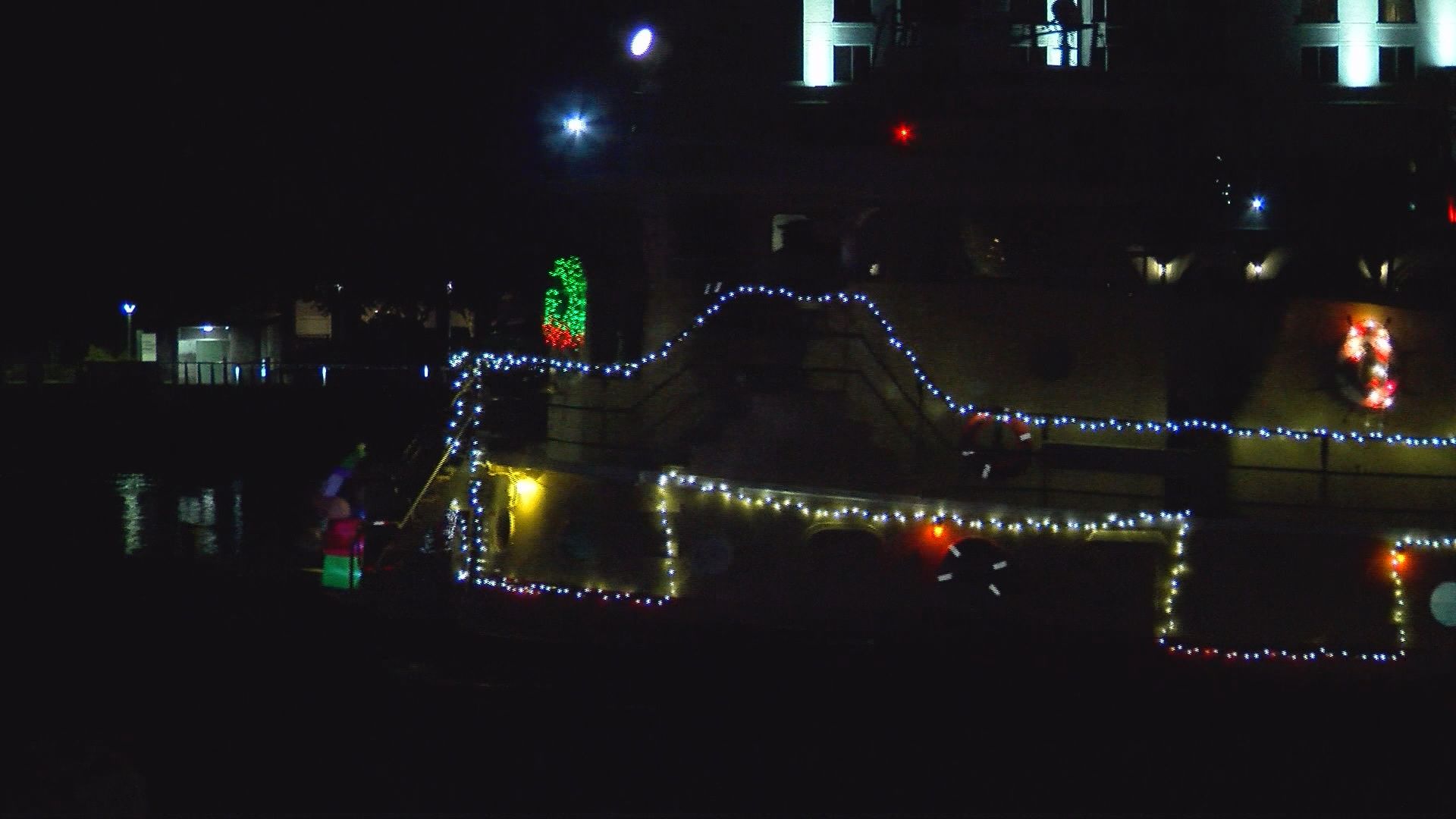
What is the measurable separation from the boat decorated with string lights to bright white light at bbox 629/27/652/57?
245cm

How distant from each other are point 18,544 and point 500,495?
13.0 meters

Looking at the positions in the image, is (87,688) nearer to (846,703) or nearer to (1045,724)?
(846,703)

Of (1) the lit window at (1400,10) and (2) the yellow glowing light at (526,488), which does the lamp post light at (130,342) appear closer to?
(2) the yellow glowing light at (526,488)

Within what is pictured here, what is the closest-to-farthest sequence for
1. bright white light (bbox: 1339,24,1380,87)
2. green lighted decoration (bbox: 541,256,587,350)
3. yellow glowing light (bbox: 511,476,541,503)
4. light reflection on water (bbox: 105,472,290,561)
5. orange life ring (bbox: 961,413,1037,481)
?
1. orange life ring (bbox: 961,413,1037,481)
2. yellow glowing light (bbox: 511,476,541,503)
3. bright white light (bbox: 1339,24,1380,87)
4. green lighted decoration (bbox: 541,256,587,350)
5. light reflection on water (bbox: 105,472,290,561)

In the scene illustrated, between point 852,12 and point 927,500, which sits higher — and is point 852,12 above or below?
above

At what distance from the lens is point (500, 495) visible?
38.2 ft

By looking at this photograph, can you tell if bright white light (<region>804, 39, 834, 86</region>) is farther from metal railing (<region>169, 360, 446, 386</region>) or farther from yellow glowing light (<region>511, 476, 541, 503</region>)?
metal railing (<region>169, 360, 446, 386</region>)

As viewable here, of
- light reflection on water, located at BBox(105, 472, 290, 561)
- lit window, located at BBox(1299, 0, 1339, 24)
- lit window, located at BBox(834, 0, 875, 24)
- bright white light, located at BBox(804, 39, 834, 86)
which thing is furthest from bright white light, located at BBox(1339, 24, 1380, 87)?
light reflection on water, located at BBox(105, 472, 290, 561)

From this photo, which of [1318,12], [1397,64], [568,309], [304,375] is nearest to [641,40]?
[568,309]

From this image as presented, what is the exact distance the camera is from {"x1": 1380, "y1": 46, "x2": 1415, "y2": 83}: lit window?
12609mm

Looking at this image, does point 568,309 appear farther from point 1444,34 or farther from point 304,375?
point 304,375

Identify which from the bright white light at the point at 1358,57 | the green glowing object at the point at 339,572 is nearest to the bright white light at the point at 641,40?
the green glowing object at the point at 339,572

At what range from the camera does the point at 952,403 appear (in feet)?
35.3

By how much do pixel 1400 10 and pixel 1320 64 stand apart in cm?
99
